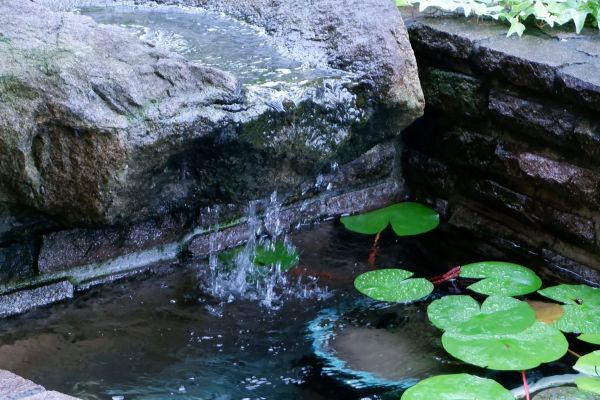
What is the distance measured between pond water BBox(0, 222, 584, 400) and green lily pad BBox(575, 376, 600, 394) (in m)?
0.15

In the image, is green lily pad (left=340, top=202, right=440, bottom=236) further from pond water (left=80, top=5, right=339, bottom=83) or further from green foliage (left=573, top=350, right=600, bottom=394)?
green foliage (left=573, top=350, right=600, bottom=394)

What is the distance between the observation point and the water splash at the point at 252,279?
2420mm

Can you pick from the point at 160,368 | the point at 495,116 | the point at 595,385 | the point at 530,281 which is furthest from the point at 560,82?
the point at 160,368

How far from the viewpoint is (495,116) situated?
8.98 feet

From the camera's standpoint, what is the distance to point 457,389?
1891 millimetres

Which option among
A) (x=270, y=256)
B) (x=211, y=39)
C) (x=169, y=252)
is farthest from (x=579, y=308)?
(x=211, y=39)

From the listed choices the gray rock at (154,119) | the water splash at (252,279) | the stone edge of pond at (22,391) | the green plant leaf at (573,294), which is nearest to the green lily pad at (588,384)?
the green plant leaf at (573,294)

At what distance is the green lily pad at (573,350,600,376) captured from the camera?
2.01 m

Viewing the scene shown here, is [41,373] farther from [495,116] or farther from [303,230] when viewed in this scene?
[495,116]

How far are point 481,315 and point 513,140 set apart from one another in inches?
29.8

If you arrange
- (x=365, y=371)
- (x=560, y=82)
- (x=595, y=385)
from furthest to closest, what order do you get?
1. (x=560, y=82)
2. (x=365, y=371)
3. (x=595, y=385)

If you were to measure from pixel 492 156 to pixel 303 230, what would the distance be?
70 cm

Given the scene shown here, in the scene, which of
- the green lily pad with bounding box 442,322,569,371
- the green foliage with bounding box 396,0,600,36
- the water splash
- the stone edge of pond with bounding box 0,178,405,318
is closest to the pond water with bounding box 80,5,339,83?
the water splash

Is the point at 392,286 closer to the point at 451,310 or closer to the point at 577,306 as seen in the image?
the point at 451,310
